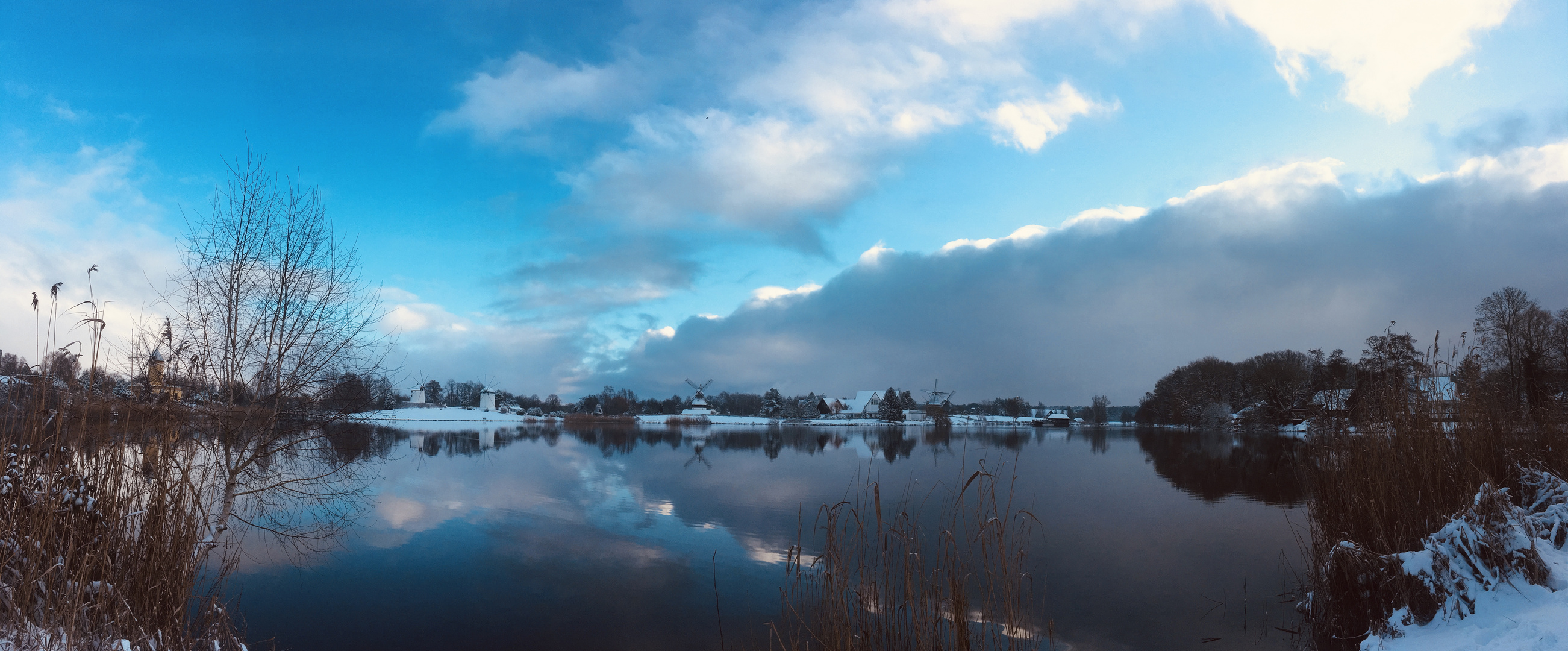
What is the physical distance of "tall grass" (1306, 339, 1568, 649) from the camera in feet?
18.5

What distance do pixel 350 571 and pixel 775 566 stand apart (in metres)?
5.73

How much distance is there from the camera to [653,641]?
6176 mm

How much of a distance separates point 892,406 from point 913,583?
77.2 metres

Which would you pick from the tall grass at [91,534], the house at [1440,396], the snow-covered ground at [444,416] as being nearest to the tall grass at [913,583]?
the tall grass at [91,534]

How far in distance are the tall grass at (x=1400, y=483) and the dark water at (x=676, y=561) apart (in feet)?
2.58

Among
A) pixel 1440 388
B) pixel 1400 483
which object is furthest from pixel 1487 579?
pixel 1440 388

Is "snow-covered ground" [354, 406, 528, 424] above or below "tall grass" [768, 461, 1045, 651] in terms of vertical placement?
below

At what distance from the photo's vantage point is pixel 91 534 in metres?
3.94

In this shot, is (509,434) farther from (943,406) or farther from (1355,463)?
(943,406)

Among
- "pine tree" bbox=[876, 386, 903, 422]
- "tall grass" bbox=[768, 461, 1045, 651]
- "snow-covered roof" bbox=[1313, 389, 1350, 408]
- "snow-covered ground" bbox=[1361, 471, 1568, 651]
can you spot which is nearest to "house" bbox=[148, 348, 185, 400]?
"tall grass" bbox=[768, 461, 1045, 651]

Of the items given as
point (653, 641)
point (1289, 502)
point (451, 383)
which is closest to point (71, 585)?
point (653, 641)

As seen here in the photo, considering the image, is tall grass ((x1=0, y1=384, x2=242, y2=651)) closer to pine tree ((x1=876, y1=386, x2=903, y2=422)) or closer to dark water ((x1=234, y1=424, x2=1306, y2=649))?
dark water ((x1=234, y1=424, x2=1306, y2=649))

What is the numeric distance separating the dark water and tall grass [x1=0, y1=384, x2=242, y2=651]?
82.4 inches

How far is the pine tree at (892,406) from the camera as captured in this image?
269 feet
